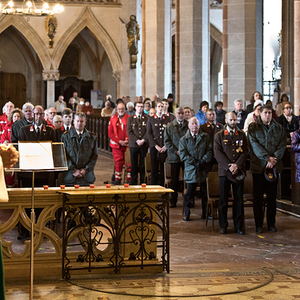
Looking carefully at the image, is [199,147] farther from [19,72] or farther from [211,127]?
[19,72]

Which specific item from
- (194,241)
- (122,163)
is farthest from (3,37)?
(194,241)

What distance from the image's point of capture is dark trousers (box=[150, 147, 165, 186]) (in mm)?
9219

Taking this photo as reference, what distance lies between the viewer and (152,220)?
4848 mm

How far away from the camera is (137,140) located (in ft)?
32.3

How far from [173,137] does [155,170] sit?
38.5 inches

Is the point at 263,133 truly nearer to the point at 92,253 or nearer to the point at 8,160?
the point at 92,253

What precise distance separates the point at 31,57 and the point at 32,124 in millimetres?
22505

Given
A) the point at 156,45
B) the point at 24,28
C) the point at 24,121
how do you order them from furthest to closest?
the point at 24,28, the point at 156,45, the point at 24,121

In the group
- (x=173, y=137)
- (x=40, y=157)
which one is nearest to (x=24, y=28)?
(x=173, y=137)

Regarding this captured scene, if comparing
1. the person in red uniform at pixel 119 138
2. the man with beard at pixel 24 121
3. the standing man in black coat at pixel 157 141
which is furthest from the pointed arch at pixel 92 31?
the man with beard at pixel 24 121

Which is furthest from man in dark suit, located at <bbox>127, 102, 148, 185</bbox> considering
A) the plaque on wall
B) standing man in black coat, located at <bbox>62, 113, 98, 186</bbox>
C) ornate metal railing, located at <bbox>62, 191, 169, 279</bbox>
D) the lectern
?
the plaque on wall

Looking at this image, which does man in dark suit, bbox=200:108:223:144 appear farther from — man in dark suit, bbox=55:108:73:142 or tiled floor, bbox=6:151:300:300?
tiled floor, bbox=6:151:300:300

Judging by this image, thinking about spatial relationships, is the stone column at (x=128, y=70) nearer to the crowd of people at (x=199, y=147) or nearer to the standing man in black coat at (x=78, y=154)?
the crowd of people at (x=199, y=147)

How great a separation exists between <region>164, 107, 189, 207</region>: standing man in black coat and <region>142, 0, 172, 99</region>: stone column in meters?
8.67
